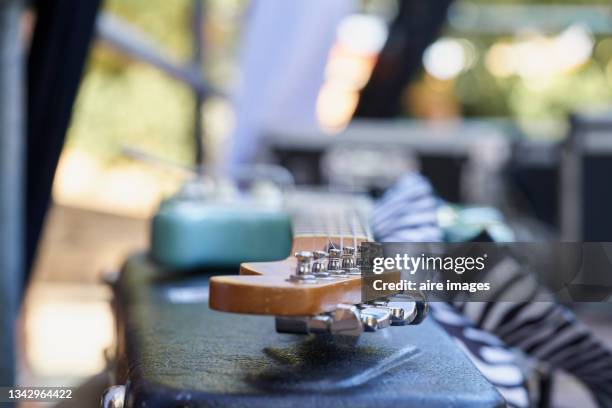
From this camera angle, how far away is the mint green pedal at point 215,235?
3.91 feet

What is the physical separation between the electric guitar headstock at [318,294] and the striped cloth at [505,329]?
293mm

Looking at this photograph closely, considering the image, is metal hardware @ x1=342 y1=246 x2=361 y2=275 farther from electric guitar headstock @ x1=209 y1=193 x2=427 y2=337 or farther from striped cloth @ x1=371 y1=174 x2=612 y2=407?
striped cloth @ x1=371 y1=174 x2=612 y2=407

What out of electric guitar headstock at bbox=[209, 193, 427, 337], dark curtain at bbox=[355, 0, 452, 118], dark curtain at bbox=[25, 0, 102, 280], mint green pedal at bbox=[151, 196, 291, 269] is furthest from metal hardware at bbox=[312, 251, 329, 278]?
dark curtain at bbox=[355, 0, 452, 118]

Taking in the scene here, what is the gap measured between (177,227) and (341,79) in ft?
12.4

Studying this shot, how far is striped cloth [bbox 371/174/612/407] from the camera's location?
1.00m

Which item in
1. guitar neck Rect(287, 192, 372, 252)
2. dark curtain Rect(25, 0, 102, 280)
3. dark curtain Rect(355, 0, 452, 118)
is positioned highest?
dark curtain Rect(355, 0, 452, 118)

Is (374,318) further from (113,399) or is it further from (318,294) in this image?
(113,399)

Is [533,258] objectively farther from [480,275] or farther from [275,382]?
[275,382]

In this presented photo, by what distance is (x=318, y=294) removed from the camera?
0.58 metres

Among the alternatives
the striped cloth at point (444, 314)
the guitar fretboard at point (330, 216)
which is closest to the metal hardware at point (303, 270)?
the guitar fretboard at point (330, 216)

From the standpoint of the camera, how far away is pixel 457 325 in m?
1.03

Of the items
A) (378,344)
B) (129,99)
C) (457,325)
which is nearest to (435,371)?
(378,344)

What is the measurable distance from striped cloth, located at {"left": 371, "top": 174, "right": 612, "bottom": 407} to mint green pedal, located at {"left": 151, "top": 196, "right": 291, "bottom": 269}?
168mm

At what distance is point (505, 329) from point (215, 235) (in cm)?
43
